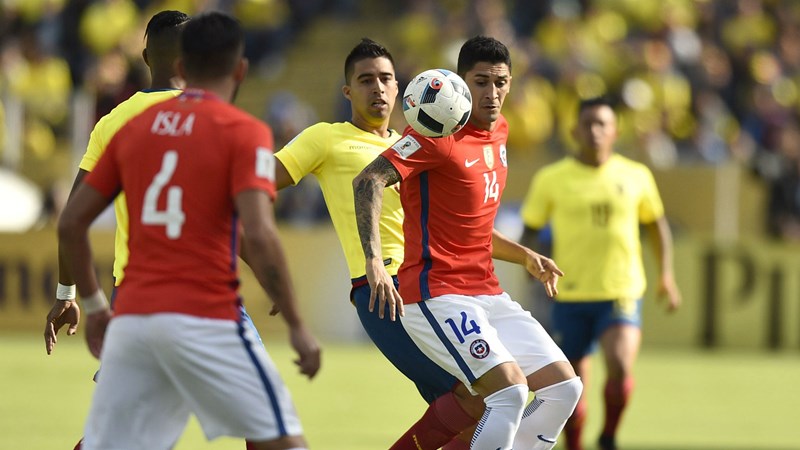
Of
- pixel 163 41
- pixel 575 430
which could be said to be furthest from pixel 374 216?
pixel 575 430

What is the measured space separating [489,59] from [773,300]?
12516mm

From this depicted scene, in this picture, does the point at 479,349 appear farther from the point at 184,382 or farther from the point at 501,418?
the point at 184,382

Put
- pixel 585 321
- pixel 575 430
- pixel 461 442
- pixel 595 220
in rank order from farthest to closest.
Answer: pixel 595 220
pixel 585 321
pixel 575 430
pixel 461 442

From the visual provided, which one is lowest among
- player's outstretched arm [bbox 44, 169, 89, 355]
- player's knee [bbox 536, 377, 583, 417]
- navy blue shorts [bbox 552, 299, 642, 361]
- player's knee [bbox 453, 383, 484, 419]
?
navy blue shorts [bbox 552, 299, 642, 361]

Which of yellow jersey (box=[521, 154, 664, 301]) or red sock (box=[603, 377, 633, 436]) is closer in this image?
red sock (box=[603, 377, 633, 436])

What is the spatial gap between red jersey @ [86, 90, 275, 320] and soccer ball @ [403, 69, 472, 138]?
5.76 feet

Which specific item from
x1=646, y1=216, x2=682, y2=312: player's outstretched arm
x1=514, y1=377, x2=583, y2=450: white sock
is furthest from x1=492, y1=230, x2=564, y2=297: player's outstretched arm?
x1=646, y1=216, x2=682, y2=312: player's outstretched arm

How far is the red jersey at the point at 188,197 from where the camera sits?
557 cm

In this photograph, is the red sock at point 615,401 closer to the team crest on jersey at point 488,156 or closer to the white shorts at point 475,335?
the white shorts at point 475,335

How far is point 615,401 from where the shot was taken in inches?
419

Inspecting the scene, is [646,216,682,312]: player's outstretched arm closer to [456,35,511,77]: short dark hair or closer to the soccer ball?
→ [456,35,511,77]: short dark hair

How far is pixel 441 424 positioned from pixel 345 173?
4.98 feet

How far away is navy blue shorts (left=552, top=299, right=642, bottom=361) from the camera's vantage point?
35.9 feet

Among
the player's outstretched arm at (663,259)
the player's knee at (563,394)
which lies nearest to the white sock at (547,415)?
the player's knee at (563,394)
